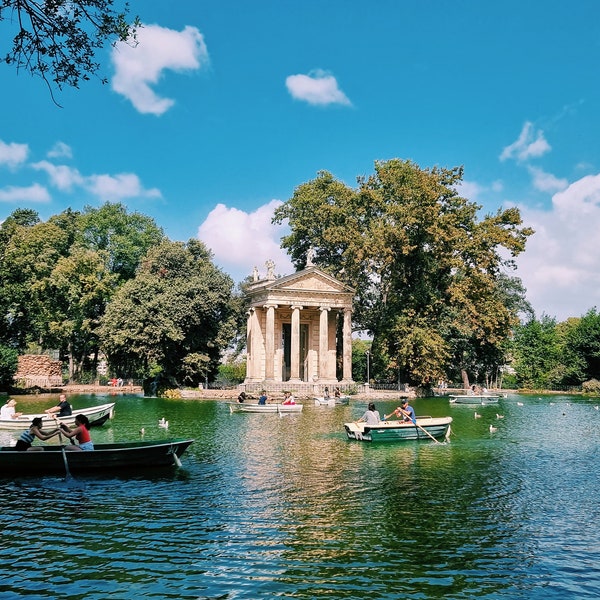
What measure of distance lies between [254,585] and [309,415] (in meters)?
27.6

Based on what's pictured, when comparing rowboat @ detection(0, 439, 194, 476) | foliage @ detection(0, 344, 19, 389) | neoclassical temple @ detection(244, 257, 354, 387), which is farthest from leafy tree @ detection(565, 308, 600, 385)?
rowboat @ detection(0, 439, 194, 476)

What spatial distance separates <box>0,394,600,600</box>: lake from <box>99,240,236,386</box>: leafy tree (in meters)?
33.8

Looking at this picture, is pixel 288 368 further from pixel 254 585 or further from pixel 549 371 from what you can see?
pixel 254 585

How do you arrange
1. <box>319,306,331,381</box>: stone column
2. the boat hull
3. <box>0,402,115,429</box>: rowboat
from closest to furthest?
<box>0,402,115,429</box>: rowboat
the boat hull
<box>319,306,331,381</box>: stone column

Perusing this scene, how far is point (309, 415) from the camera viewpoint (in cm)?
3672

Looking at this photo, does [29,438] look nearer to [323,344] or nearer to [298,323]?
[298,323]

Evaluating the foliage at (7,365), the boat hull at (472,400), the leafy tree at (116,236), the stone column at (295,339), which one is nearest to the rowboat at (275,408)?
the boat hull at (472,400)

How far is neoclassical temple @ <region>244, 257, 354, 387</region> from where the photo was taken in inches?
2228

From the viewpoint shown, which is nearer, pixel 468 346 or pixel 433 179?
pixel 433 179

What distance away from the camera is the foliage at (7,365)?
5222 centimetres

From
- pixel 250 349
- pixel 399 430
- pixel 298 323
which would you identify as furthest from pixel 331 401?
pixel 399 430

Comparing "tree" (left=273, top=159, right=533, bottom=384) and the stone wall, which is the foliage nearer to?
the stone wall

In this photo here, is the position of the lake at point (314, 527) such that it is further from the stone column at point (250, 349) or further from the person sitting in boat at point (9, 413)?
the stone column at point (250, 349)

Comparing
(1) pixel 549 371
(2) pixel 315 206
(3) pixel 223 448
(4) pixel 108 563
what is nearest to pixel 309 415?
(3) pixel 223 448
